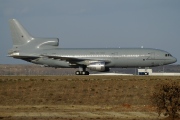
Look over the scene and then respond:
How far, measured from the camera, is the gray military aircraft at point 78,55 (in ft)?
273

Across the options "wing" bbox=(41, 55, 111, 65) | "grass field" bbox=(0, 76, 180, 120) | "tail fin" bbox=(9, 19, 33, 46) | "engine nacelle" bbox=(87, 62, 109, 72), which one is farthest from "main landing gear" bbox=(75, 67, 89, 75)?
A: "grass field" bbox=(0, 76, 180, 120)

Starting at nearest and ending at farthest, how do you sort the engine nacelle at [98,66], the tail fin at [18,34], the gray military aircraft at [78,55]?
the gray military aircraft at [78,55]
the engine nacelle at [98,66]
the tail fin at [18,34]

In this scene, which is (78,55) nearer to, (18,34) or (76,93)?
(18,34)

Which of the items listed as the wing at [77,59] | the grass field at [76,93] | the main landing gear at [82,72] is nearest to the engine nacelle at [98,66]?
the wing at [77,59]

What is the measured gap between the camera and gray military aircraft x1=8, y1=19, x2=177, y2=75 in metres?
83.3

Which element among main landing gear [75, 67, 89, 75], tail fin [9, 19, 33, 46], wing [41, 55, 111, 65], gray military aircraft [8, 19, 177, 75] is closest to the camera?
gray military aircraft [8, 19, 177, 75]

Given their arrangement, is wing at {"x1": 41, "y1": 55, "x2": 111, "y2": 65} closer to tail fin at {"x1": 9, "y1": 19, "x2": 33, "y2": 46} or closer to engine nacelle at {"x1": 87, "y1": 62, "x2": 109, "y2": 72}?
engine nacelle at {"x1": 87, "y1": 62, "x2": 109, "y2": 72}

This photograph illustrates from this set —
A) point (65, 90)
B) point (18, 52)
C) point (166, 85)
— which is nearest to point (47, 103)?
point (65, 90)

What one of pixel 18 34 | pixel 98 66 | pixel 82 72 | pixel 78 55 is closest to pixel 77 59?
pixel 78 55

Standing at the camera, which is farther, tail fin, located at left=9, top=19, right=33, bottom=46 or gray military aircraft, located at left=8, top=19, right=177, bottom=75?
tail fin, located at left=9, top=19, right=33, bottom=46

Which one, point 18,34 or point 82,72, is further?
point 18,34

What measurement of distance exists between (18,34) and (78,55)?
13.6 metres

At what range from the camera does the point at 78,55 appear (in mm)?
86250

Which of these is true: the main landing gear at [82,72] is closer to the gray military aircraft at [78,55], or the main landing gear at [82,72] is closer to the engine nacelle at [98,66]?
the gray military aircraft at [78,55]
